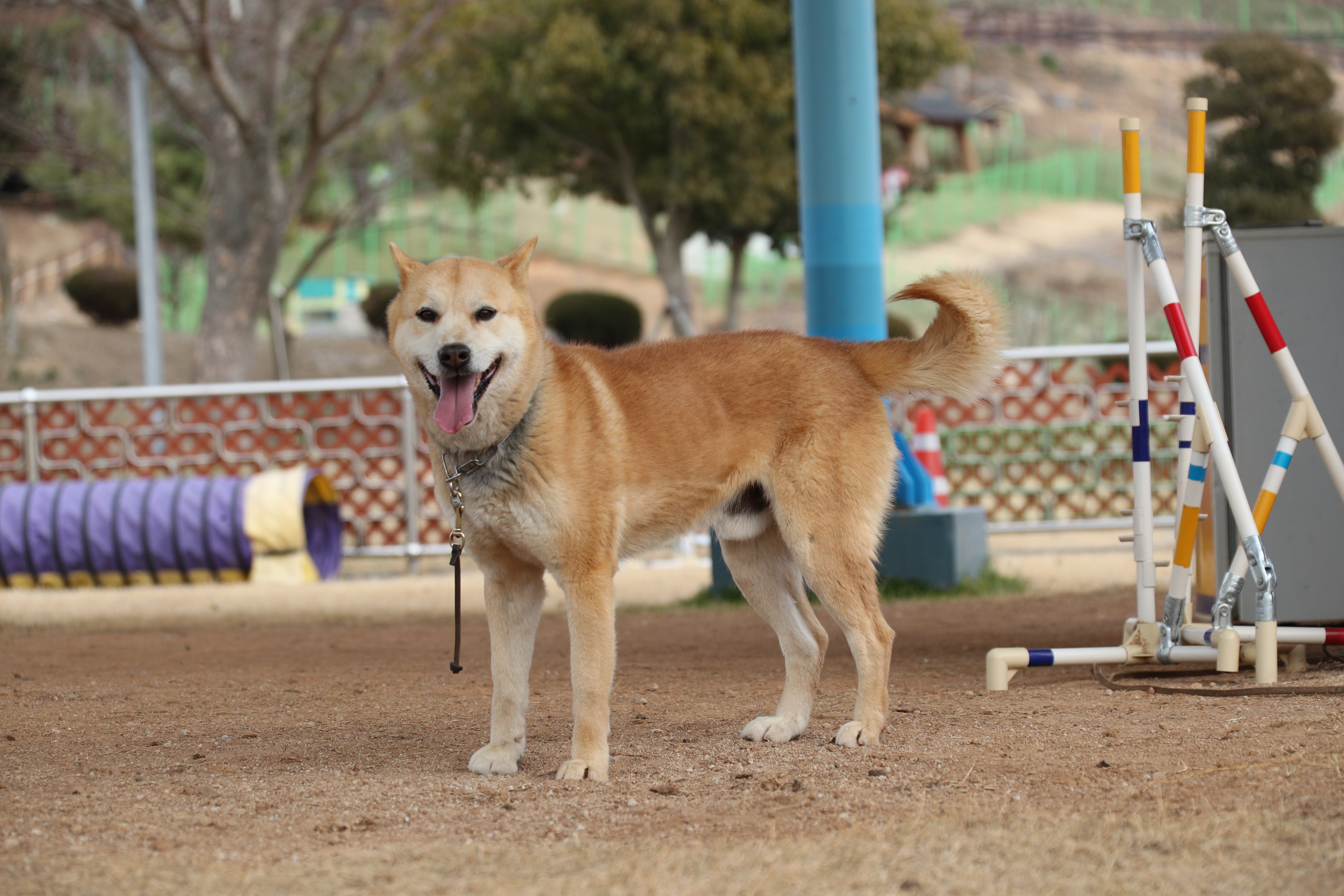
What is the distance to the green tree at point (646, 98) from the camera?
850 inches

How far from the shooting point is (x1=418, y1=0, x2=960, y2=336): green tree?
850 inches

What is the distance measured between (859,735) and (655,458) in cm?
113

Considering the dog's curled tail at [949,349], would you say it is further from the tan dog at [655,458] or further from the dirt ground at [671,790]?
the dirt ground at [671,790]

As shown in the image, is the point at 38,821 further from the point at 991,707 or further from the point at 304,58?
the point at 304,58

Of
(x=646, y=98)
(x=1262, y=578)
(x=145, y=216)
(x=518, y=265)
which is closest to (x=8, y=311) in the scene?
(x=145, y=216)

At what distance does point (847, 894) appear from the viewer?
277cm

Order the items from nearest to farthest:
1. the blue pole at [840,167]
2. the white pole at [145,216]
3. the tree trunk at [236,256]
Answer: the blue pole at [840,167], the white pole at [145,216], the tree trunk at [236,256]

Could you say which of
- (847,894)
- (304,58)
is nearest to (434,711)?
(847,894)

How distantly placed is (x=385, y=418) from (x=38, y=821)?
8729 mm

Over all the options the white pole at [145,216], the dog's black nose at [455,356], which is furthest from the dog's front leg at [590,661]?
the white pole at [145,216]

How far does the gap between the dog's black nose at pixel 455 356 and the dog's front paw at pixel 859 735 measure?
5.66ft

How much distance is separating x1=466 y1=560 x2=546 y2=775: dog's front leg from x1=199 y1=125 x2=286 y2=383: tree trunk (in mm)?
15193

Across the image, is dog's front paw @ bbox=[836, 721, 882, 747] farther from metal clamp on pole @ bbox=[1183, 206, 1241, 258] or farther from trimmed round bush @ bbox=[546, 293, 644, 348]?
trimmed round bush @ bbox=[546, 293, 644, 348]

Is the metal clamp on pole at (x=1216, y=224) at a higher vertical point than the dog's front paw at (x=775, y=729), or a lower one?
higher
